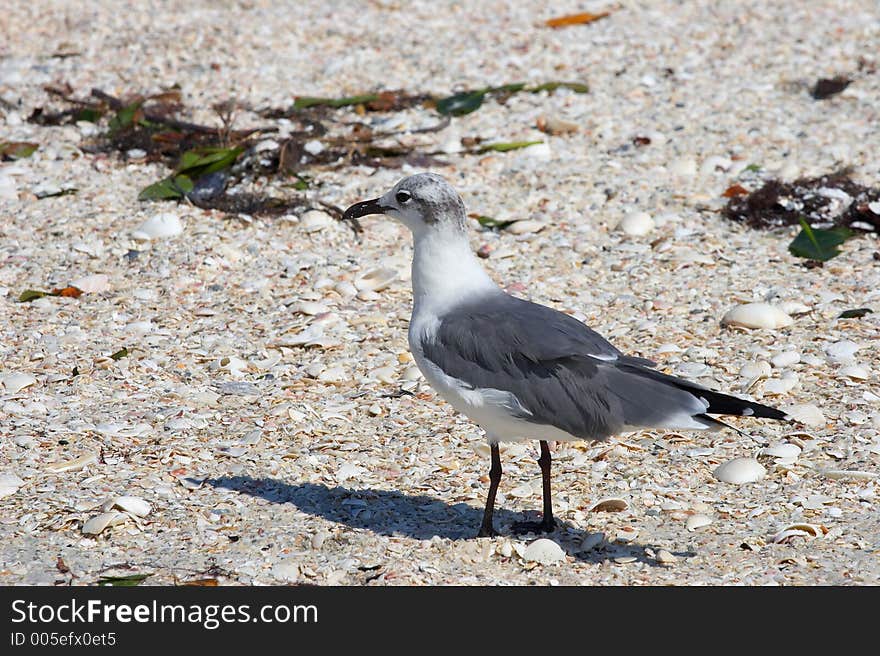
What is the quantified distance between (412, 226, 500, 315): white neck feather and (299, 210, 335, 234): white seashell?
2665mm

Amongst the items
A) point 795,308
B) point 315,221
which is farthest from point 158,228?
point 795,308

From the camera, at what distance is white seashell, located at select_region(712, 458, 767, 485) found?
4.86 m

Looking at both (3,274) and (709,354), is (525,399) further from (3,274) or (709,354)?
(3,274)

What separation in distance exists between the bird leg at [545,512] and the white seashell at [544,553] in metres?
0.20

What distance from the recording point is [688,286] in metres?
6.63

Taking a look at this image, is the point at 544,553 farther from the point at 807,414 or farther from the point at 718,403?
the point at 807,414

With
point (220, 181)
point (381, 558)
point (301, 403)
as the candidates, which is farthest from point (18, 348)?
point (381, 558)

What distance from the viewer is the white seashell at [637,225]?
7258mm

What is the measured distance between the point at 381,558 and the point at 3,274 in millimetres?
3511

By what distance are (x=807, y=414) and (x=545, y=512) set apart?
1.47 metres

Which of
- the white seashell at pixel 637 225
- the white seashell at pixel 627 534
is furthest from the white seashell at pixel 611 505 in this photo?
the white seashell at pixel 637 225

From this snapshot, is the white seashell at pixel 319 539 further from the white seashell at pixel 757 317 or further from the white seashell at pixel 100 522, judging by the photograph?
the white seashell at pixel 757 317

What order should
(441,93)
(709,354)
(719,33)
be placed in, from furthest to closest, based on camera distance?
1. (719,33)
2. (441,93)
3. (709,354)
